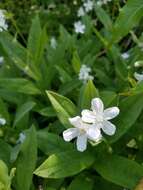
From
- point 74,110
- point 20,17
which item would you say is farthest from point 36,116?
point 20,17

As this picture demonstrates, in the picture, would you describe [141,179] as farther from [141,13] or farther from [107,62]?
[107,62]

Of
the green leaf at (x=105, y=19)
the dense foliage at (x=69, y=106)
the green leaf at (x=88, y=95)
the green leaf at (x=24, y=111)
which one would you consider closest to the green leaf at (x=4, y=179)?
the dense foliage at (x=69, y=106)

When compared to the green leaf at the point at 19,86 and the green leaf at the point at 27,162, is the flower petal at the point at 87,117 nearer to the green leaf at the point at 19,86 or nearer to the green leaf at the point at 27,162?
the green leaf at the point at 27,162

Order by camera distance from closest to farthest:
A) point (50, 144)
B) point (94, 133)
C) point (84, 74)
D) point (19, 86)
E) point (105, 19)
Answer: point (94, 133) < point (50, 144) < point (19, 86) < point (84, 74) < point (105, 19)

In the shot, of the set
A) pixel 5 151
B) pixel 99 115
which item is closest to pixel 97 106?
pixel 99 115

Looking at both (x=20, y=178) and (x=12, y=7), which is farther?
(x=12, y=7)

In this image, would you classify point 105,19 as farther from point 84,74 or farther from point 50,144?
point 50,144

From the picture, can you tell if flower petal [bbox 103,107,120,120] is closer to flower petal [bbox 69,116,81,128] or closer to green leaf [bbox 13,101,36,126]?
flower petal [bbox 69,116,81,128]
